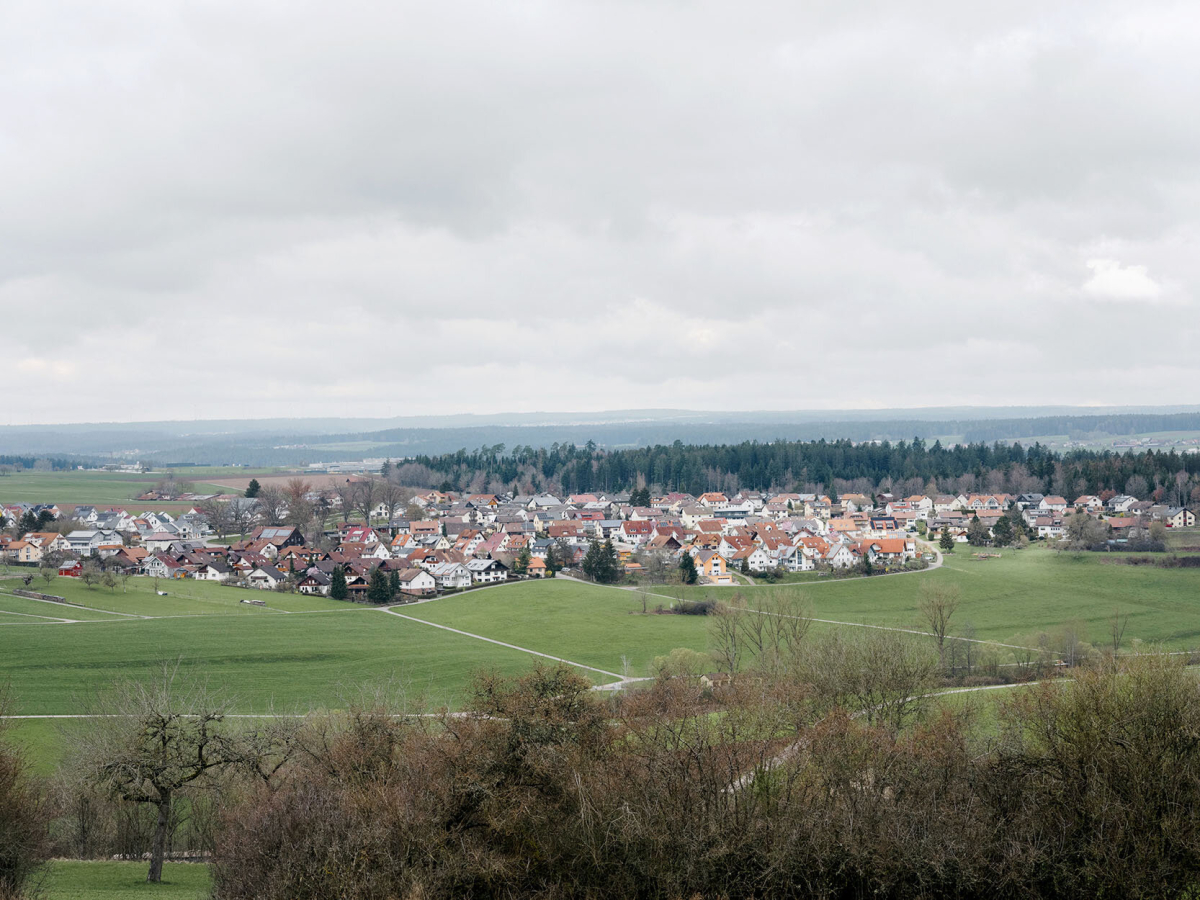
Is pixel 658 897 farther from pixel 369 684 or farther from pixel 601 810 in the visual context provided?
pixel 369 684

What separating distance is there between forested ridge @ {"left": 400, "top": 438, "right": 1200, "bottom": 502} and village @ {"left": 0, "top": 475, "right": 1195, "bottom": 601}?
1303cm

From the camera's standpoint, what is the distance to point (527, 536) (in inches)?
4166

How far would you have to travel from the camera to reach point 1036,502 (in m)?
123

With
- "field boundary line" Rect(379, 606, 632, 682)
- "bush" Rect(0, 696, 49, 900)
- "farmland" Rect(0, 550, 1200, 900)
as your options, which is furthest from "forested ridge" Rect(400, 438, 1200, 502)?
"bush" Rect(0, 696, 49, 900)

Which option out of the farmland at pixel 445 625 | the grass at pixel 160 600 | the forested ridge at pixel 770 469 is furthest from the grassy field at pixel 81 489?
the farmland at pixel 445 625

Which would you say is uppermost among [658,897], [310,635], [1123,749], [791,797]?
[1123,749]

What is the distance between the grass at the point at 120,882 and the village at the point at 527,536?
51051mm

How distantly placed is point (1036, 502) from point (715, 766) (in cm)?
11785

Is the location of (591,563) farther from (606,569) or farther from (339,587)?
(339,587)

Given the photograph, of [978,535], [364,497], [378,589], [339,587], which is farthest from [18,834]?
[364,497]

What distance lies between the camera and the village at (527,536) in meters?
80.6

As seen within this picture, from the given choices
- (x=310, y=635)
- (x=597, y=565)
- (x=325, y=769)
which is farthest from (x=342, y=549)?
(x=325, y=769)

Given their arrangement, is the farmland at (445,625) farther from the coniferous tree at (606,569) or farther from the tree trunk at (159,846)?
the tree trunk at (159,846)

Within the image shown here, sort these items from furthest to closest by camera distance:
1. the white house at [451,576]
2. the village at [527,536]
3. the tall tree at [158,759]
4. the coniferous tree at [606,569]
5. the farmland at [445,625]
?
the coniferous tree at [606,569], the white house at [451,576], the village at [527,536], the farmland at [445,625], the tall tree at [158,759]
